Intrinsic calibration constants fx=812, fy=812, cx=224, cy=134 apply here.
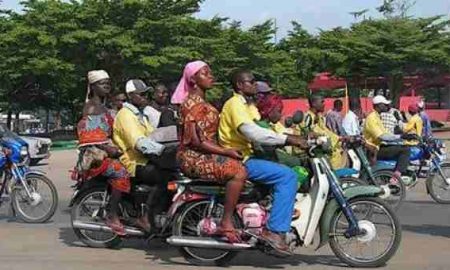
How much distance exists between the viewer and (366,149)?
480 inches

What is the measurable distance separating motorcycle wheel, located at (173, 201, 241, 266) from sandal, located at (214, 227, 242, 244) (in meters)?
0.21

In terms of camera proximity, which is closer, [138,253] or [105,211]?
[138,253]

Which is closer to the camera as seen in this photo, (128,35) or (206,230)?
(206,230)

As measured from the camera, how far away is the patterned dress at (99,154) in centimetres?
832

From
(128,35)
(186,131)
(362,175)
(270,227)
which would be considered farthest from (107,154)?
(128,35)

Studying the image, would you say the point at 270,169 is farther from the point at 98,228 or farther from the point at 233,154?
the point at 98,228

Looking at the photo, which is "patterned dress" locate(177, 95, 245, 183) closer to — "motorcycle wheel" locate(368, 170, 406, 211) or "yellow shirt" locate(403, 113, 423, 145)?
"motorcycle wheel" locate(368, 170, 406, 211)

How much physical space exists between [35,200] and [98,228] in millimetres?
2464

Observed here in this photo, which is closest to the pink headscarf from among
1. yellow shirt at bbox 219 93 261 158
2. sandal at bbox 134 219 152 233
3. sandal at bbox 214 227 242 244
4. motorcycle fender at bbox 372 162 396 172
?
yellow shirt at bbox 219 93 261 158

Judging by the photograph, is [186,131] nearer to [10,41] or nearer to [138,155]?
[138,155]

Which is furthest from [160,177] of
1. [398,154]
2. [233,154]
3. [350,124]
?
[350,124]

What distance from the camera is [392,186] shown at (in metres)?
12.2

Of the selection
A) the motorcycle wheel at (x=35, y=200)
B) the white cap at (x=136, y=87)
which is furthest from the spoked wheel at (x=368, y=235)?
the motorcycle wheel at (x=35, y=200)

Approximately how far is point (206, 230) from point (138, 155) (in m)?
1.42
